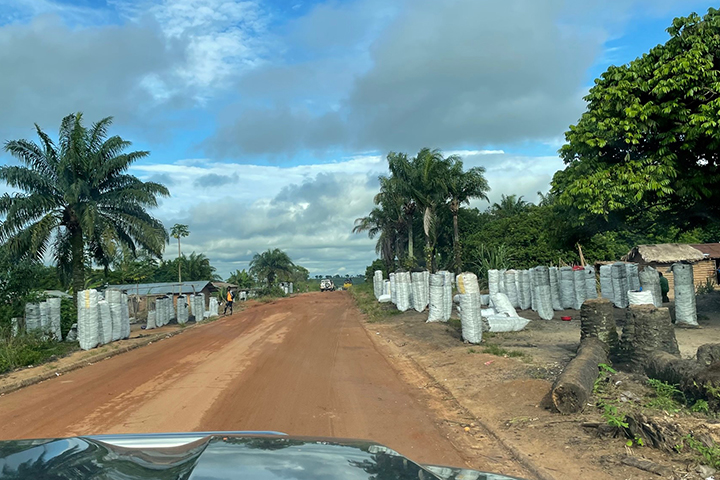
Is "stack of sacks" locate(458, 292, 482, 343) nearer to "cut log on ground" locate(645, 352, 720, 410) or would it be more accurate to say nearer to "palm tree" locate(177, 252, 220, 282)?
"cut log on ground" locate(645, 352, 720, 410)

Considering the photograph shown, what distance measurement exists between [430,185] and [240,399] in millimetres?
28806

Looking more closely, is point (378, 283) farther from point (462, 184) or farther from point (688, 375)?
point (688, 375)

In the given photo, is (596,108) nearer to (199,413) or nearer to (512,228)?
(199,413)

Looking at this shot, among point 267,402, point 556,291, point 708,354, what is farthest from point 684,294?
point 267,402

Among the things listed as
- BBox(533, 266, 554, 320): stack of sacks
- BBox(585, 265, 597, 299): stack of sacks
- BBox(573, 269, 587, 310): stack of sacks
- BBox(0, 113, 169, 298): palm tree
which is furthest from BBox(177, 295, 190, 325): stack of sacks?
BBox(585, 265, 597, 299): stack of sacks

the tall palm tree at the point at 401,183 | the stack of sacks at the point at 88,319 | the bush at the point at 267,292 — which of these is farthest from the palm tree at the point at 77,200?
the bush at the point at 267,292

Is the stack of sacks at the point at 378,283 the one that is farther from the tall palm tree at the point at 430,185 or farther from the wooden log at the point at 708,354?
the wooden log at the point at 708,354

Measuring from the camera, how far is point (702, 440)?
4578 millimetres

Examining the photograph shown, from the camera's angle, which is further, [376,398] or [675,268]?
[675,268]

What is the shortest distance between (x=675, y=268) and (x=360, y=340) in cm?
903

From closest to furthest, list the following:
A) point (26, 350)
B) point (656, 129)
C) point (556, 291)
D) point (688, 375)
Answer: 1. point (688, 375)
2. point (656, 129)
3. point (26, 350)
4. point (556, 291)

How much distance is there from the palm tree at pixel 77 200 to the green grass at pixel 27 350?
4099 millimetres

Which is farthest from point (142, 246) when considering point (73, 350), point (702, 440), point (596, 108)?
point (702, 440)

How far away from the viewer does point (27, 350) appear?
43.9 ft
